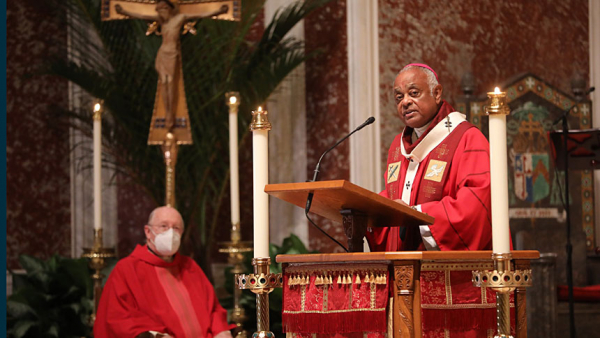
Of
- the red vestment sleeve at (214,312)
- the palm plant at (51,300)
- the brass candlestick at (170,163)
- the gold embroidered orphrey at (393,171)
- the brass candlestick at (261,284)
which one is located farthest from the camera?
the palm plant at (51,300)

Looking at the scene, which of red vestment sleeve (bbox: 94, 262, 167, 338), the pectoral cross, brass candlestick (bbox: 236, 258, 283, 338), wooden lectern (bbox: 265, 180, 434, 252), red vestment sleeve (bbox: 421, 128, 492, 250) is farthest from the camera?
the pectoral cross

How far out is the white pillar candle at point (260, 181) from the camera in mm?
3070

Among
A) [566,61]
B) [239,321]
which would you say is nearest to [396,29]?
[566,61]

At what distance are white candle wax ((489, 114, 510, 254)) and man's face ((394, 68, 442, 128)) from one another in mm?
806

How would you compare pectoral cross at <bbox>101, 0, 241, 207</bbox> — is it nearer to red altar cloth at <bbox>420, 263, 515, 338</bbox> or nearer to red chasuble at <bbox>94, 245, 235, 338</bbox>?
red chasuble at <bbox>94, 245, 235, 338</bbox>

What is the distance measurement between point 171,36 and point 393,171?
2995 millimetres

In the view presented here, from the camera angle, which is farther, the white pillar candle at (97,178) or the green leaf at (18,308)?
the green leaf at (18,308)

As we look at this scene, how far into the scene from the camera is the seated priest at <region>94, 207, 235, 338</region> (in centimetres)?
499

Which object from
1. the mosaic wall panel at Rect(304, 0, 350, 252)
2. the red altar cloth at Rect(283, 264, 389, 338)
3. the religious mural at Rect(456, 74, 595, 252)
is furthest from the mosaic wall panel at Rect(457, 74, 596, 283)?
the red altar cloth at Rect(283, 264, 389, 338)

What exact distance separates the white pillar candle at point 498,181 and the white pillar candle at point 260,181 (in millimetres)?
819

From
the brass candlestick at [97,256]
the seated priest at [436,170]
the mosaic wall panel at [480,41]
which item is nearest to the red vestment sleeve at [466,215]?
the seated priest at [436,170]

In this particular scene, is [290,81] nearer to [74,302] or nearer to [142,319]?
[74,302]

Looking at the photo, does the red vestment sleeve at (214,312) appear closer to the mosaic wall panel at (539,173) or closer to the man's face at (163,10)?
the man's face at (163,10)

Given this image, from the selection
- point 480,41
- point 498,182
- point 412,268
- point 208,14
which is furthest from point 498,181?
point 480,41
